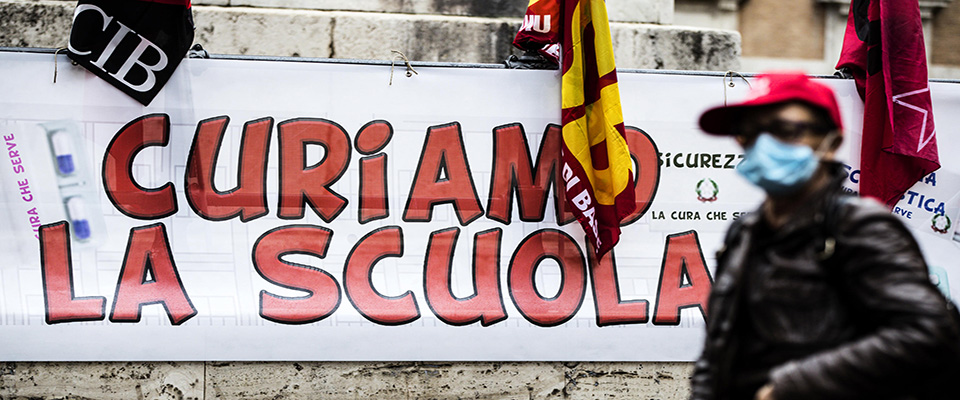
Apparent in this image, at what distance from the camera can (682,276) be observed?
16.2ft

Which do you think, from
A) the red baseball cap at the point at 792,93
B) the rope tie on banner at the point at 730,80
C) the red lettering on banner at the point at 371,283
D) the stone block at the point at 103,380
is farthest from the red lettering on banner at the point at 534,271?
the red baseball cap at the point at 792,93

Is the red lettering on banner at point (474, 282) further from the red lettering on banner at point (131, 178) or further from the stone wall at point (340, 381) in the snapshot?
the red lettering on banner at point (131, 178)

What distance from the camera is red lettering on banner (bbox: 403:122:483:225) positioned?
480 cm

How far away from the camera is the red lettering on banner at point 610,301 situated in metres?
4.83

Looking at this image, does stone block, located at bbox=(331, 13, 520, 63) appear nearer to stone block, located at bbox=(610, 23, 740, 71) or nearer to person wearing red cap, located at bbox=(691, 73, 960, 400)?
stone block, located at bbox=(610, 23, 740, 71)

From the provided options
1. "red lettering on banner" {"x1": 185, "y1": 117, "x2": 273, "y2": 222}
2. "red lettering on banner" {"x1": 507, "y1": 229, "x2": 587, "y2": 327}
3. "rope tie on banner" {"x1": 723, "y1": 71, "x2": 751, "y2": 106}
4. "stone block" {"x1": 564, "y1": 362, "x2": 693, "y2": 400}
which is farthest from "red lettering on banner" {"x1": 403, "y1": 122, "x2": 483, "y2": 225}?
"rope tie on banner" {"x1": 723, "y1": 71, "x2": 751, "y2": 106}

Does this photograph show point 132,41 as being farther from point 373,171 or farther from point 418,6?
point 418,6

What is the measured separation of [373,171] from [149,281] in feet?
Answer: 4.34

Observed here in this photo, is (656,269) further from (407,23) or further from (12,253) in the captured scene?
(12,253)

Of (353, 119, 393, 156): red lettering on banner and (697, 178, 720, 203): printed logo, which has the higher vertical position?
(353, 119, 393, 156): red lettering on banner

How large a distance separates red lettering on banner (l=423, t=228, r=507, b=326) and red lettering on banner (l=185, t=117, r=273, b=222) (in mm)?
955

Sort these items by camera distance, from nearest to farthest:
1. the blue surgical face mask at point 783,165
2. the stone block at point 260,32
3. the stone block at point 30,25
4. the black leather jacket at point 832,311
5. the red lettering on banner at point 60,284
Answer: the black leather jacket at point 832,311, the blue surgical face mask at point 783,165, the red lettering on banner at point 60,284, the stone block at point 30,25, the stone block at point 260,32

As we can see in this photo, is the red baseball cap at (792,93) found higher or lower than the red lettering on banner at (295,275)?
higher

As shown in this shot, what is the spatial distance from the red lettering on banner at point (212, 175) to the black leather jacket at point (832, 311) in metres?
3.13
